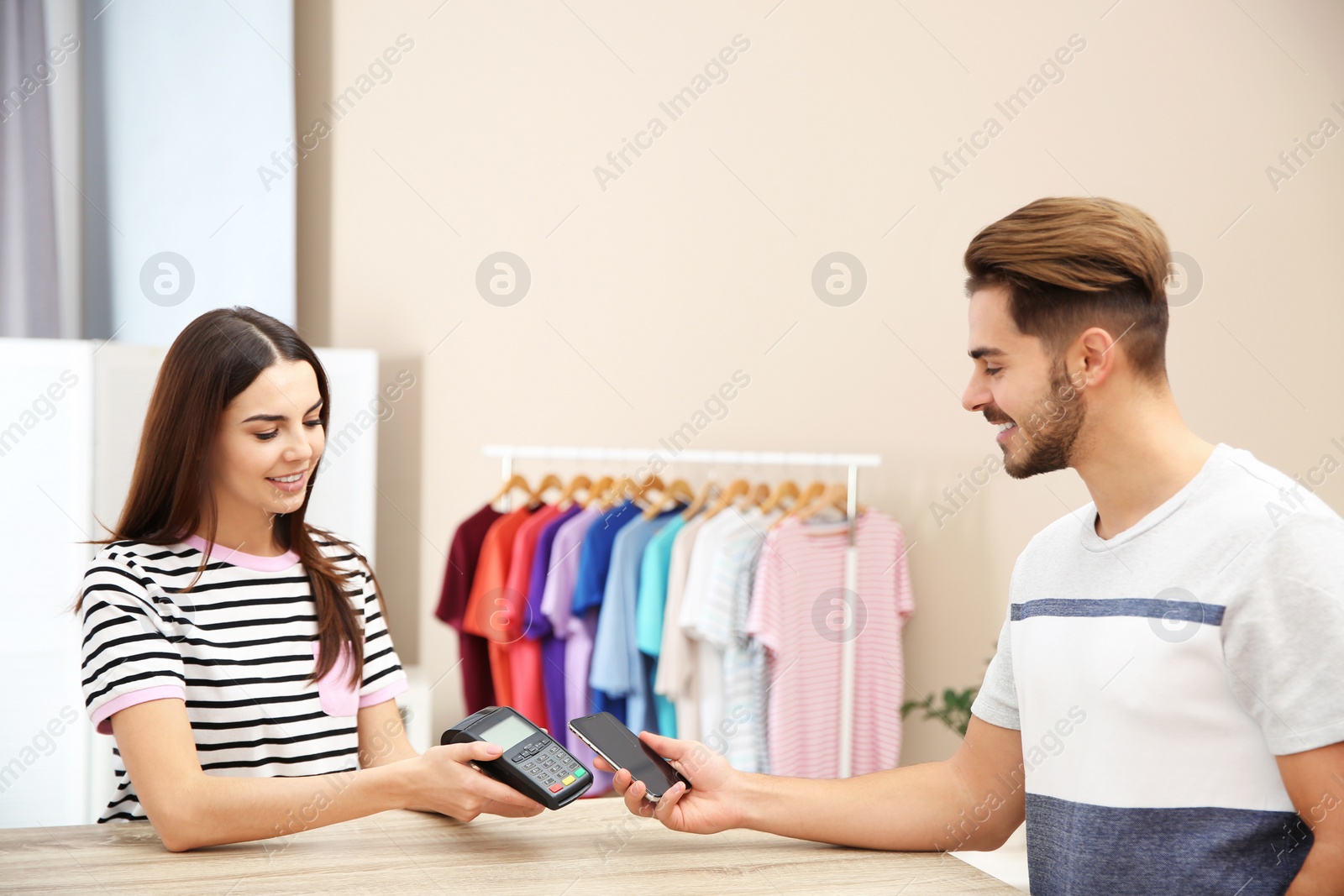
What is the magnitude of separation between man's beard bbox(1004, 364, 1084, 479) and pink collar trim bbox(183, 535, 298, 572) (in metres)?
1.06

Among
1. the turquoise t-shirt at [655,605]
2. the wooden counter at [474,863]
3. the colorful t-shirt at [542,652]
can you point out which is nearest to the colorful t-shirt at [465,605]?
the colorful t-shirt at [542,652]

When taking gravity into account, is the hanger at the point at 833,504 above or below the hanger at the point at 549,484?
below

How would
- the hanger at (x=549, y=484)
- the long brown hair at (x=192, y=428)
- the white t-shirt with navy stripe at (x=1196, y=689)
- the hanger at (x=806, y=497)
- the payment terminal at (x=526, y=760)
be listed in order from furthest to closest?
1. the hanger at (x=549, y=484)
2. the hanger at (x=806, y=497)
3. the long brown hair at (x=192, y=428)
4. the payment terminal at (x=526, y=760)
5. the white t-shirt with navy stripe at (x=1196, y=689)

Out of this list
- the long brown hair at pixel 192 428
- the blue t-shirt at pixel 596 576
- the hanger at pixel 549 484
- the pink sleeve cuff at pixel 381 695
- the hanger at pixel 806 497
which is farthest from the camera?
the hanger at pixel 549 484

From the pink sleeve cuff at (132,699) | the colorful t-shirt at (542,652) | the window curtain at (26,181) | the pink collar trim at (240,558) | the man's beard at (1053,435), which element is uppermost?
the window curtain at (26,181)

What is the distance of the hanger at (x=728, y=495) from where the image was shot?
2.89 m

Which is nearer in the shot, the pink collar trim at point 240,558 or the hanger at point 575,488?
the pink collar trim at point 240,558

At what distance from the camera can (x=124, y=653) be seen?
1259 millimetres

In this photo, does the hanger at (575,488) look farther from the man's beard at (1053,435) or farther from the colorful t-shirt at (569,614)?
the man's beard at (1053,435)

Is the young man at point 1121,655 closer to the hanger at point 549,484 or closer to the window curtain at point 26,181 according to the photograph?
the hanger at point 549,484

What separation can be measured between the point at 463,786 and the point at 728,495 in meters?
1.81

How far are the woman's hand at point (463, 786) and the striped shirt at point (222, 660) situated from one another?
0.28 meters

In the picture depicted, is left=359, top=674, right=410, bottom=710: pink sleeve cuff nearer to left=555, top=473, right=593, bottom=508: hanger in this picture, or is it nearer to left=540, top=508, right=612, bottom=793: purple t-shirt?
left=540, top=508, right=612, bottom=793: purple t-shirt

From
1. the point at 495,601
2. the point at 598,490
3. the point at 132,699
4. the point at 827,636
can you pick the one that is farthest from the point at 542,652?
the point at 132,699
